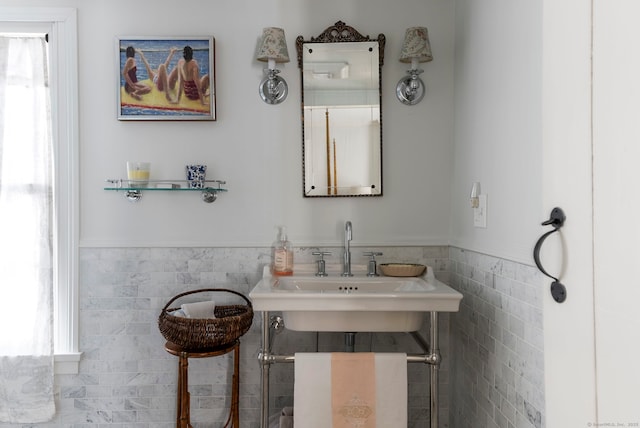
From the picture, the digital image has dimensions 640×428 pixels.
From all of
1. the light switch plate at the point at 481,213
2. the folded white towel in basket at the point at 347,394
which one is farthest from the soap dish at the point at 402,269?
the folded white towel in basket at the point at 347,394

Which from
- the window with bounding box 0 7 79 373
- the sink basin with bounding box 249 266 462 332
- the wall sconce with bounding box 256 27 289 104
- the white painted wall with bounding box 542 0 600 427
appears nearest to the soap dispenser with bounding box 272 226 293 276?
the sink basin with bounding box 249 266 462 332

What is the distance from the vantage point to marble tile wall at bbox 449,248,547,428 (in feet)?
4.49

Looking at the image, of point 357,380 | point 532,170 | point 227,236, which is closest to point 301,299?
point 357,380

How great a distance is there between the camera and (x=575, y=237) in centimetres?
91

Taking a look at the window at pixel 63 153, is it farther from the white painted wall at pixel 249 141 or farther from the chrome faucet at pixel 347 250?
the chrome faucet at pixel 347 250

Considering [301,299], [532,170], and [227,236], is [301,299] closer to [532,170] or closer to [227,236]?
[227,236]

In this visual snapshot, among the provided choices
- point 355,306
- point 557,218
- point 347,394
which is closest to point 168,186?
point 355,306

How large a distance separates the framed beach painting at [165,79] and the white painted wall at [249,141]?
48mm

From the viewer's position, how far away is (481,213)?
1.76 meters

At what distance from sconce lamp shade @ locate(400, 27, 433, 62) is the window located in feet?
5.11

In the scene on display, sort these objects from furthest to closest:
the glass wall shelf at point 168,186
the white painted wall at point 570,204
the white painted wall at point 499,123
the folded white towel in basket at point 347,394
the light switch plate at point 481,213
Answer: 1. the glass wall shelf at point 168,186
2. the light switch plate at point 481,213
3. the folded white towel in basket at point 347,394
4. the white painted wall at point 499,123
5. the white painted wall at point 570,204

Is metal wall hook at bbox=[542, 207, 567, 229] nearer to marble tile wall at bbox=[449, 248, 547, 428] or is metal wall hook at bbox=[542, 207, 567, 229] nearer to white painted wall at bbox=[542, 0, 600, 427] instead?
white painted wall at bbox=[542, 0, 600, 427]

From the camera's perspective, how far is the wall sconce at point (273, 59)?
204 cm

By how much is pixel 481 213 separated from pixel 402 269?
46 cm
